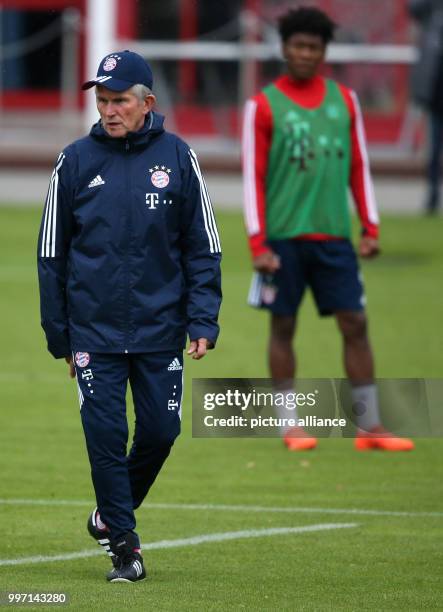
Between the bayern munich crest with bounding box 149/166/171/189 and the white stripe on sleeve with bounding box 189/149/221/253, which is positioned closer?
the bayern munich crest with bounding box 149/166/171/189

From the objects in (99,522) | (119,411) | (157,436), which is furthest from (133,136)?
(99,522)

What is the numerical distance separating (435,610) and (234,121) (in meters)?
19.2

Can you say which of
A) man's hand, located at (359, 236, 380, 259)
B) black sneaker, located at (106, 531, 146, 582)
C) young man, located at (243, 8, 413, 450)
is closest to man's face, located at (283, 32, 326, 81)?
young man, located at (243, 8, 413, 450)

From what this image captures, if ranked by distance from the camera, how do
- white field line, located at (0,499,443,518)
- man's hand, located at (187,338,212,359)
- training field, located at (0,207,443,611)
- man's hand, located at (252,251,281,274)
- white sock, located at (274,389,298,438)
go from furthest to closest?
1. man's hand, located at (252,251,281,274)
2. white sock, located at (274,389,298,438)
3. white field line, located at (0,499,443,518)
4. man's hand, located at (187,338,212,359)
5. training field, located at (0,207,443,611)

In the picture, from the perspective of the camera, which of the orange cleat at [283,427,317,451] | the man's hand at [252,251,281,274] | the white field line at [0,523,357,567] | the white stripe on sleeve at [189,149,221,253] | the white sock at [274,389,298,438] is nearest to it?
the white stripe on sleeve at [189,149,221,253]

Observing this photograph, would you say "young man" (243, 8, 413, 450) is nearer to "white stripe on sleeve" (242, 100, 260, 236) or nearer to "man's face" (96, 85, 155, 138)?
"white stripe on sleeve" (242, 100, 260, 236)

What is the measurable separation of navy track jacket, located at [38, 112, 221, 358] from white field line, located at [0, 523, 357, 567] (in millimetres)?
940

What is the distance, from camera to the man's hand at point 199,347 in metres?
7.17

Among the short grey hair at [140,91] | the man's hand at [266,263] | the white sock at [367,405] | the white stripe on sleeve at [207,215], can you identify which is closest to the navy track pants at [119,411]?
the white stripe on sleeve at [207,215]

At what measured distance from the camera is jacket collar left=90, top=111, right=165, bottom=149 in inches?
283

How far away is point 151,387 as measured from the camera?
7.20 m

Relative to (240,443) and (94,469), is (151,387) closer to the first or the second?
(94,469)

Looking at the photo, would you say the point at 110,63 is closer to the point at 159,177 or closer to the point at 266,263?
the point at 159,177

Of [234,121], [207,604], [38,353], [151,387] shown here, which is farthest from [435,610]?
[234,121]
